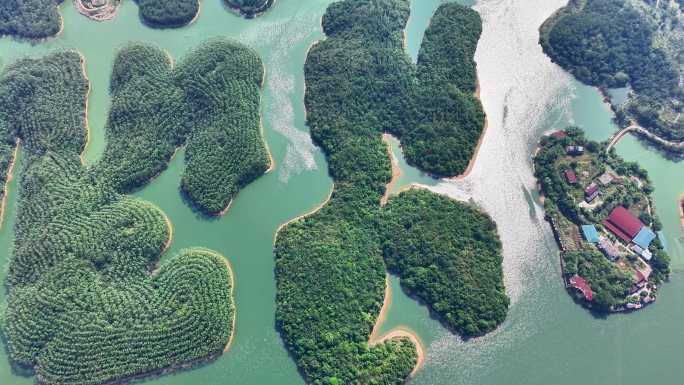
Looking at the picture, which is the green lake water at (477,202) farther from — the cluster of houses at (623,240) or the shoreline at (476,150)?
the cluster of houses at (623,240)

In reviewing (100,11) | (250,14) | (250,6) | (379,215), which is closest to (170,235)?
(379,215)

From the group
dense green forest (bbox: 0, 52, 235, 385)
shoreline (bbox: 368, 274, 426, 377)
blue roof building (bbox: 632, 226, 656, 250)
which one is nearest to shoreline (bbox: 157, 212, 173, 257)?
dense green forest (bbox: 0, 52, 235, 385)

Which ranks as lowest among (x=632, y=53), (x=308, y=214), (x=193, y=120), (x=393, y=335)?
(x=393, y=335)

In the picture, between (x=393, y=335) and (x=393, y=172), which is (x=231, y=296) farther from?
(x=393, y=172)

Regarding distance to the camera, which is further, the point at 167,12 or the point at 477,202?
the point at 167,12

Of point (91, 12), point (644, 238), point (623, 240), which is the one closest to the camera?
point (644, 238)

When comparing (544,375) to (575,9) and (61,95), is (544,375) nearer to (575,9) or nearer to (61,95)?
(575,9)

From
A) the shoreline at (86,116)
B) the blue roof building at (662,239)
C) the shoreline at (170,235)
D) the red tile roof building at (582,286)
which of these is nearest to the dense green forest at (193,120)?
the shoreline at (86,116)
